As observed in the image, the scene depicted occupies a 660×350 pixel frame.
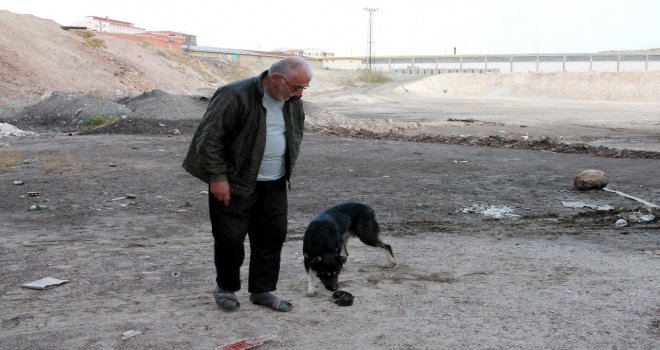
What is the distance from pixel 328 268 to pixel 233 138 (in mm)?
1264

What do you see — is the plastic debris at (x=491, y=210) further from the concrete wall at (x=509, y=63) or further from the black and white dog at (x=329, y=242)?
the concrete wall at (x=509, y=63)

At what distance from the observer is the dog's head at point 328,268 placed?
4867 mm

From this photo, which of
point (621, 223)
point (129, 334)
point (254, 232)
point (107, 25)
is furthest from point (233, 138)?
point (107, 25)

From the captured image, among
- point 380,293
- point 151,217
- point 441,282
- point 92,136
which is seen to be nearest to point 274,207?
point 380,293

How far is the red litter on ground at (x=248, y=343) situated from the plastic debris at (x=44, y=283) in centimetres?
215

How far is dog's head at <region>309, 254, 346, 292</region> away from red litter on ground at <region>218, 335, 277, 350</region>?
0.87 metres

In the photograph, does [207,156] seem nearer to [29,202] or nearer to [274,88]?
[274,88]

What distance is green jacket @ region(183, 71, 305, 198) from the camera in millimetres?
4207

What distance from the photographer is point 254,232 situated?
4.63 metres

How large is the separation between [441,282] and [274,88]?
2312 millimetres

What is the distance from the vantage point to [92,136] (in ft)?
64.9

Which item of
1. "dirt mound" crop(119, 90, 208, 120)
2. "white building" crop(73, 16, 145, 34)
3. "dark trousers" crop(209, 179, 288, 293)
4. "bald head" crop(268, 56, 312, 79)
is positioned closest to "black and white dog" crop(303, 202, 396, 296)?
"dark trousers" crop(209, 179, 288, 293)

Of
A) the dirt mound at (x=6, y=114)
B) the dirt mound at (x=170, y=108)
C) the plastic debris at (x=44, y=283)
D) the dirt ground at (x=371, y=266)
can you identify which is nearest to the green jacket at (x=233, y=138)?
the dirt ground at (x=371, y=266)

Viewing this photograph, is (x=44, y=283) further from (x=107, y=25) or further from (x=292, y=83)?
(x=107, y=25)
